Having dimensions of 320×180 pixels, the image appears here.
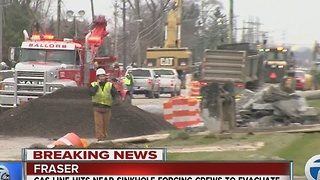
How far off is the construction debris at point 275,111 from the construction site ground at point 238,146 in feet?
5.84

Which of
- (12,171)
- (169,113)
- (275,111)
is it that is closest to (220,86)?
(275,111)

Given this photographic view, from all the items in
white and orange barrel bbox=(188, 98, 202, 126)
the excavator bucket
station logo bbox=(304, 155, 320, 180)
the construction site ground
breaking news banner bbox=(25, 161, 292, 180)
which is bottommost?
white and orange barrel bbox=(188, 98, 202, 126)

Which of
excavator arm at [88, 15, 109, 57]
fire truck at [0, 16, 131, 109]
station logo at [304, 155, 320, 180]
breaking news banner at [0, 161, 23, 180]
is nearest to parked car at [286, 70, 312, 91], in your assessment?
excavator arm at [88, 15, 109, 57]

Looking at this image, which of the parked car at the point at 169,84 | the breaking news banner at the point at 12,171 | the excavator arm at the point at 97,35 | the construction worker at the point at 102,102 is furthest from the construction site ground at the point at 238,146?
the parked car at the point at 169,84

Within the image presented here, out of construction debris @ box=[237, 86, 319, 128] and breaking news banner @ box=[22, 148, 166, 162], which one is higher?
breaking news banner @ box=[22, 148, 166, 162]

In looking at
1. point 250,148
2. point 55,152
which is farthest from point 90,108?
point 55,152

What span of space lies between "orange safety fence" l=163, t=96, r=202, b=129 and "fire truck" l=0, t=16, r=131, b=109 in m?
4.08

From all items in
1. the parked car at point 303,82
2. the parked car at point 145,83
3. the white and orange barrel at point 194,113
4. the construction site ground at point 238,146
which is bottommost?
the parked car at point 303,82

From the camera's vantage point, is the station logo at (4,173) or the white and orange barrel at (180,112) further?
the white and orange barrel at (180,112)

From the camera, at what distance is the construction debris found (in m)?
19.0

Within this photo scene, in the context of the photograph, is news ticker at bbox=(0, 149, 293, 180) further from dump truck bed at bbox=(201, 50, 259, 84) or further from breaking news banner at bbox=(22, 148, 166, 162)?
dump truck bed at bbox=(201, 50, 259, 84)

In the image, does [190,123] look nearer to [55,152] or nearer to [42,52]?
[42,52]

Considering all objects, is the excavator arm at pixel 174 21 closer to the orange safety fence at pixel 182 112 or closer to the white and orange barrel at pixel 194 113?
the orange safety fence at pixel 182 112

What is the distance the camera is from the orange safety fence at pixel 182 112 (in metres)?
23.2
